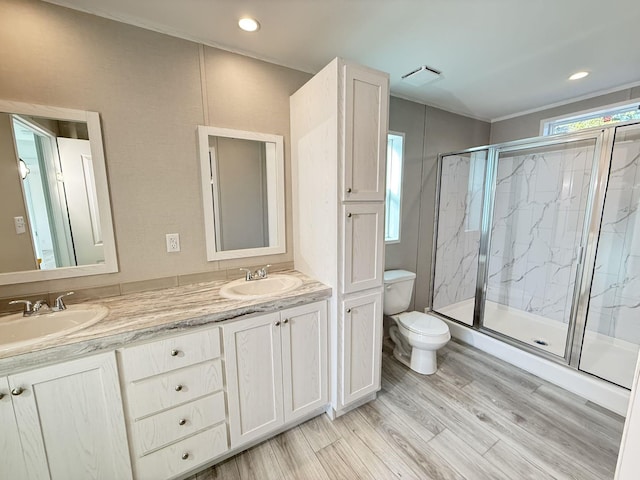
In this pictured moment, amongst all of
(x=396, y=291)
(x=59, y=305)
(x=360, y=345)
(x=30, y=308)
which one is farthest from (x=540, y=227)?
(x=30, y=308)

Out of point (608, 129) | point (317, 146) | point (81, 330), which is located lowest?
point (81, 330)

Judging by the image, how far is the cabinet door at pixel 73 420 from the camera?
1002mm

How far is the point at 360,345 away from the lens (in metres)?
1.74

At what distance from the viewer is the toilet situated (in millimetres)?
2102

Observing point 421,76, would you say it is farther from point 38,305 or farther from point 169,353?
point 38,305

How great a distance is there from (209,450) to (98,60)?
2155mm

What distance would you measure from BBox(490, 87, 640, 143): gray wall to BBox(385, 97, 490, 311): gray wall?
1.15 ft

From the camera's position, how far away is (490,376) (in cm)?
215

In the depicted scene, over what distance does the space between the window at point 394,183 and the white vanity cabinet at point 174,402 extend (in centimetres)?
195

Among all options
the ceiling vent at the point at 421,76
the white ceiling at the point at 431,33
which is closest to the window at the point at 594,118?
the white ceiling at the point at 431,33

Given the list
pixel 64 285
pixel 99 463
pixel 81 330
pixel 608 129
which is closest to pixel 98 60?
pixel 64 285

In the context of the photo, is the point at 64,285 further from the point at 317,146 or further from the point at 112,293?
the point at 317,146

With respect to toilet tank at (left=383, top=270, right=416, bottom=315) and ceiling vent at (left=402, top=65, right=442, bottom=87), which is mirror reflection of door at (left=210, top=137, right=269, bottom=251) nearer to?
toilet tank at (left=383, top=270, right=416, bottom=315)

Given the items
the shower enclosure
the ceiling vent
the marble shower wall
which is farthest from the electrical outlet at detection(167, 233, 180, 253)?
the marble shower wall
